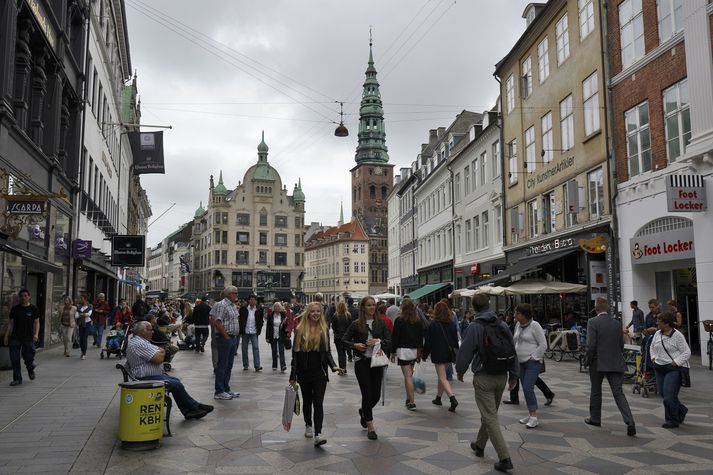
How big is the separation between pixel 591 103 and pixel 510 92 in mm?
8482

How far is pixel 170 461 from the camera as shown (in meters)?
6.45

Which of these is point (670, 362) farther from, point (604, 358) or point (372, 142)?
point (372, 142)

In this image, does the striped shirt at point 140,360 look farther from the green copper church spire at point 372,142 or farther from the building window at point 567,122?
the green copper church spire at point 372,142

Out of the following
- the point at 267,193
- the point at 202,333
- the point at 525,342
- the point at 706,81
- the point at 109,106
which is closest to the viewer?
the point at 525,342

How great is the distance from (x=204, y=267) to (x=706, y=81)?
304 feet

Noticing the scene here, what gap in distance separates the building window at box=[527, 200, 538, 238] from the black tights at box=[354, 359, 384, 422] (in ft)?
63.6

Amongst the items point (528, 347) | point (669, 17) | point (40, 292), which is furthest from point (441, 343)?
point (40, 292)

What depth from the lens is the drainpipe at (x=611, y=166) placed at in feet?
63.3

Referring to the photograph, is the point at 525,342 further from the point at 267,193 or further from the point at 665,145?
the point at 267,193

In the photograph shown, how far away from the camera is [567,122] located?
22828 mm

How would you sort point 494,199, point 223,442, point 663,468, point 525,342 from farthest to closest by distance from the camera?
point 494,199, point 525,342, point 223,442, point 663,468

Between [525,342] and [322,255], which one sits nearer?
[525,342]

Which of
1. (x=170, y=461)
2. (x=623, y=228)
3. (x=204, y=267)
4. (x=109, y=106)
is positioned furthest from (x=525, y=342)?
(x=204, y=267)

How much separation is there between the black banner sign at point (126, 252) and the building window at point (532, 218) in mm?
17388
